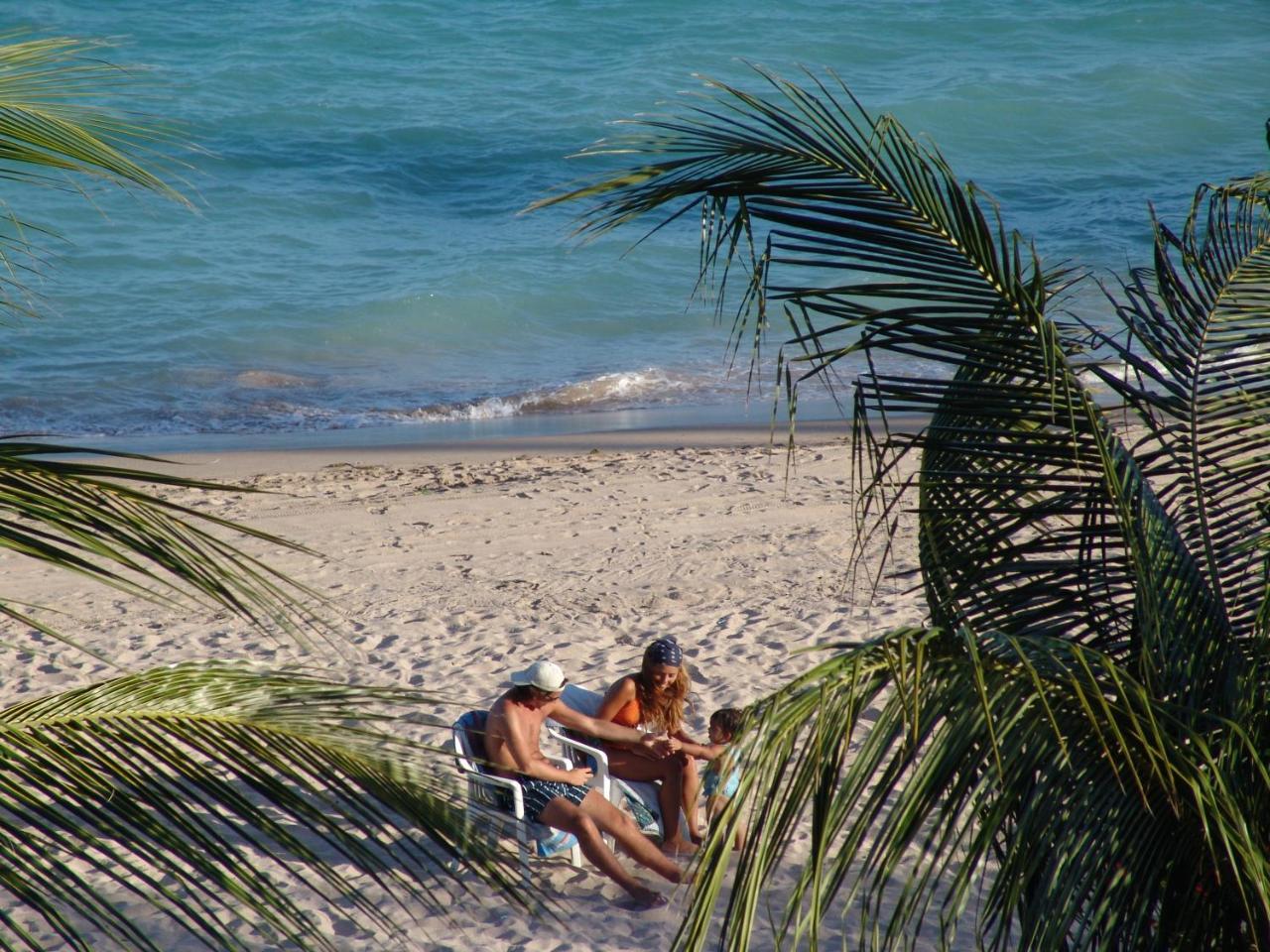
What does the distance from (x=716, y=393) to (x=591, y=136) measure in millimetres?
11823

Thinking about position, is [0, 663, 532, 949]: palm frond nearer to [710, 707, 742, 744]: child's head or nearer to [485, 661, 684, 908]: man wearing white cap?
[485, 661, 684, 908]: man wearing white cap

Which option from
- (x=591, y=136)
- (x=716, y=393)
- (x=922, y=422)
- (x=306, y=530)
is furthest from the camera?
(x=591, y=136)

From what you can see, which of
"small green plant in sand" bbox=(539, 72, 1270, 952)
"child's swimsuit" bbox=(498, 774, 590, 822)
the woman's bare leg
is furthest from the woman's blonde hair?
"small green plant in sand" bbox=(539, 72, 1270, 952)

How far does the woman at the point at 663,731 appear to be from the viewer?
5043 mm

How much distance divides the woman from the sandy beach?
40 centimetres

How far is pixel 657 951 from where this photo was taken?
4320 millimetres

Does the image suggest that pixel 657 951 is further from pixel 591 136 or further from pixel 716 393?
pixel 591 136

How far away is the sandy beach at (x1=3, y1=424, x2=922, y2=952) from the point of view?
6.39 metres

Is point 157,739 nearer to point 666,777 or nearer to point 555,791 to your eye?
point 555,791

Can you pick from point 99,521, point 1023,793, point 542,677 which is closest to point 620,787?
point 542,677

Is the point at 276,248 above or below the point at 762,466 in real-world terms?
above

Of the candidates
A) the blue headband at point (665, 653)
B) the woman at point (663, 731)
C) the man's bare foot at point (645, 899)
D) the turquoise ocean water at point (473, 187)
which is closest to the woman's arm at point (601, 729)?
the woman at point (663, 731)

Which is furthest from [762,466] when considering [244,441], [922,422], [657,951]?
[657,951]

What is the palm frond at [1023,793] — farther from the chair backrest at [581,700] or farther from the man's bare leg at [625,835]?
the chair backrest at [581,700]
